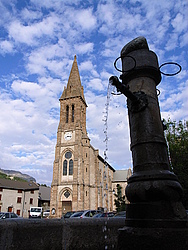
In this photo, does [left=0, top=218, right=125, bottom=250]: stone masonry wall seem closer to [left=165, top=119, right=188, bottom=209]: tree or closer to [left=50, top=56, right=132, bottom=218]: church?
[left=165, top=119, right=188, bottom=209]: tree

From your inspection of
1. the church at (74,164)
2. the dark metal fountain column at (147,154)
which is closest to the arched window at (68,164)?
the church at (74,164)

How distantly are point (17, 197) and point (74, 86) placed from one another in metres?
27.1

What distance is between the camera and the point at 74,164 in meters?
36.2

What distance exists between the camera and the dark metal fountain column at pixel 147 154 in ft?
8.49

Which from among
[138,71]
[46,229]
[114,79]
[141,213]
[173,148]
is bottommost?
[46,229]

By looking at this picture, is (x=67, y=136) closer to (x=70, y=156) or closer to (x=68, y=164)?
(x=70, y=156)

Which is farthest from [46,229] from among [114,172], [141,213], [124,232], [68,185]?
[114,172]

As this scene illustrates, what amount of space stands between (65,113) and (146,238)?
41.4m

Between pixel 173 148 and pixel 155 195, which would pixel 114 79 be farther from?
pixel 173 148

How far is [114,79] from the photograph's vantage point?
283 cm

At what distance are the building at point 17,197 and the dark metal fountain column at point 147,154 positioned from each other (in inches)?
1714

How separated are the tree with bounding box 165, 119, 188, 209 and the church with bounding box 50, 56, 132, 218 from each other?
1043 centimetres

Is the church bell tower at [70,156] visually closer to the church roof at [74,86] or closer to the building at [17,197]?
the church roof at [74,86]

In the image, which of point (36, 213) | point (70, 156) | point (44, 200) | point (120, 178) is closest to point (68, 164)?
point (70, 156)
